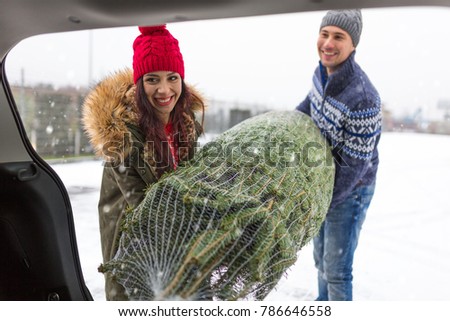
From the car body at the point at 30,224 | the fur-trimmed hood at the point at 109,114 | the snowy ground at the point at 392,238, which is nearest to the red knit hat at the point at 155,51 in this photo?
the fur-trimmed hood at the point at 109,114

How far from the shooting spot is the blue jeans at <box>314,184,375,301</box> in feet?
7.49

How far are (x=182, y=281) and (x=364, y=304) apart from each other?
0.54 meters

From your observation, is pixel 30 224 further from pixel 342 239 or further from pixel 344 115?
pixel 342 239

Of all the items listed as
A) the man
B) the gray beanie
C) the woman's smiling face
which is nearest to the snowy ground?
the man

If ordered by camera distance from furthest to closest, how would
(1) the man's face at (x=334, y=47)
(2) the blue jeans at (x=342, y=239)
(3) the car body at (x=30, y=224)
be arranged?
(2) the blue jeans at (x=342, y=239) → (1) the man's face at (x=334, y=47) → (3) the car body at (x=30, y=224)

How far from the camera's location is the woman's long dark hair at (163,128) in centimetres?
156

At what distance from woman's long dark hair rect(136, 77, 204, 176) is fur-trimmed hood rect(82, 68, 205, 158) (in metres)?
0.04

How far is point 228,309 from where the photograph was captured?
102cm

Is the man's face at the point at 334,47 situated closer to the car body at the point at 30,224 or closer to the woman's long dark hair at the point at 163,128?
the woman's long dark hair at the point at 163,128

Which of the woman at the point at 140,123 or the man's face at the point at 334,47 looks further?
the man's face at the point at 334,47

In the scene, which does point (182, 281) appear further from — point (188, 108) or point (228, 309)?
point (188, 108)

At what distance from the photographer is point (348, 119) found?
1943 mm

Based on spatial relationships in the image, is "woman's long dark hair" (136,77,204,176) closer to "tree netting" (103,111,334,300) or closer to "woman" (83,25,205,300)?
"woman" (83,25,205,300)

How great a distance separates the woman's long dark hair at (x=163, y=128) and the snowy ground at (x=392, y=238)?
1089 mm
